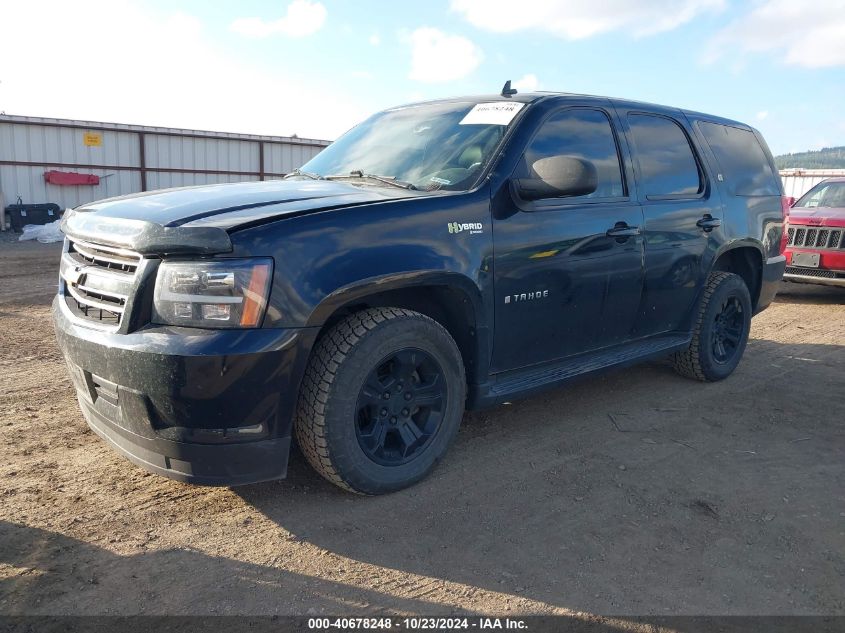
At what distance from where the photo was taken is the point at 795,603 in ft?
8.42

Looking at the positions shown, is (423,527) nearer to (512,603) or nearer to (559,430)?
(512,603)

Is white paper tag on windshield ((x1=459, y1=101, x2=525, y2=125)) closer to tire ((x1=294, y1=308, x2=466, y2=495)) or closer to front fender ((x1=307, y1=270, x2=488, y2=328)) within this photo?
front fender ((x1=307, y1=270, x2=488, y2=328))

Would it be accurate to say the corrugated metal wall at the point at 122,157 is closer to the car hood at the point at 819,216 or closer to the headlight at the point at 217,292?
the car hood at the point at 819,216

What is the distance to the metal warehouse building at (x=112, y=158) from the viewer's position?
17656 millimetres

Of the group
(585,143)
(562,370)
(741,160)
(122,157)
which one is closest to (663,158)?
(585,143)

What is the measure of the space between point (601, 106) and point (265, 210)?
244cm

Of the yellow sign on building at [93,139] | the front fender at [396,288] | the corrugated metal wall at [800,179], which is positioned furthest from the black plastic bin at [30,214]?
the corrugated metal wall at [800,179]

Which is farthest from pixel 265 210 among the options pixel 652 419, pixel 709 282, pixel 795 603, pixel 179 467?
pixel 709 282

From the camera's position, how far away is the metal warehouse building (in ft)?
57.9

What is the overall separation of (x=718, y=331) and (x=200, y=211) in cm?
413

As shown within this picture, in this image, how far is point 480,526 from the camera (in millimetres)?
3047

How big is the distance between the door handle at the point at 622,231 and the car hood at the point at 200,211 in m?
1.27

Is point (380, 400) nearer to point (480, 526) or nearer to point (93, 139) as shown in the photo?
point (480, 526)

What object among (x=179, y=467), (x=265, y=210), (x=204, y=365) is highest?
(x=265, y=210)
